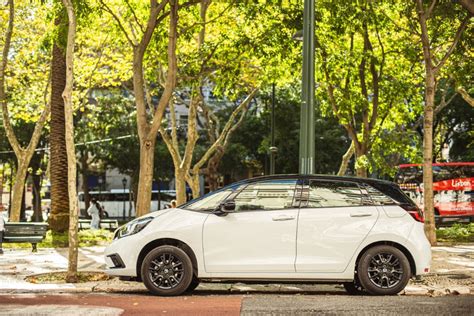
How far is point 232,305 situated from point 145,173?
7.17 m

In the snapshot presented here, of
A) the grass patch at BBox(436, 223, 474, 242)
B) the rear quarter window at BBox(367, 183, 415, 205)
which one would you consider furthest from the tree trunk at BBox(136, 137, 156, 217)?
the grass patch at BBox(436, 223, 474, 242)

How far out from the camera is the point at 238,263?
986cm

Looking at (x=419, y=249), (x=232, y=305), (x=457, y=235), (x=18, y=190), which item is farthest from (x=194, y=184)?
(x=232, y=305)

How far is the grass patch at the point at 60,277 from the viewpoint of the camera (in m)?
11.5

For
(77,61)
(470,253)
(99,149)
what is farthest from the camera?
(99,149)

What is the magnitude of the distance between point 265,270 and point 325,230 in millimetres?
919

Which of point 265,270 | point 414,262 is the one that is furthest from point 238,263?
point 414,262

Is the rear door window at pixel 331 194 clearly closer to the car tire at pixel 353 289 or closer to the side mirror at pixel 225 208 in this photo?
the side mirror at pixel 225 208

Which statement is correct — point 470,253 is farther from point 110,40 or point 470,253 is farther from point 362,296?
point 110,40

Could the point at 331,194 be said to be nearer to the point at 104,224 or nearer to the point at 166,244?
the point at 166,244

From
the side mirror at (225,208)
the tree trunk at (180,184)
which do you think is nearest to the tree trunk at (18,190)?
the tree trunk at (180,184)

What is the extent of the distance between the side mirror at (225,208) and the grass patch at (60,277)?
260cm

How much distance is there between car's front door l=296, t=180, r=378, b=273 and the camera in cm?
987

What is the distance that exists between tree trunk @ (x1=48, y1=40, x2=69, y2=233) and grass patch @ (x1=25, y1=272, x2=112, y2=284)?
928 centimetres
